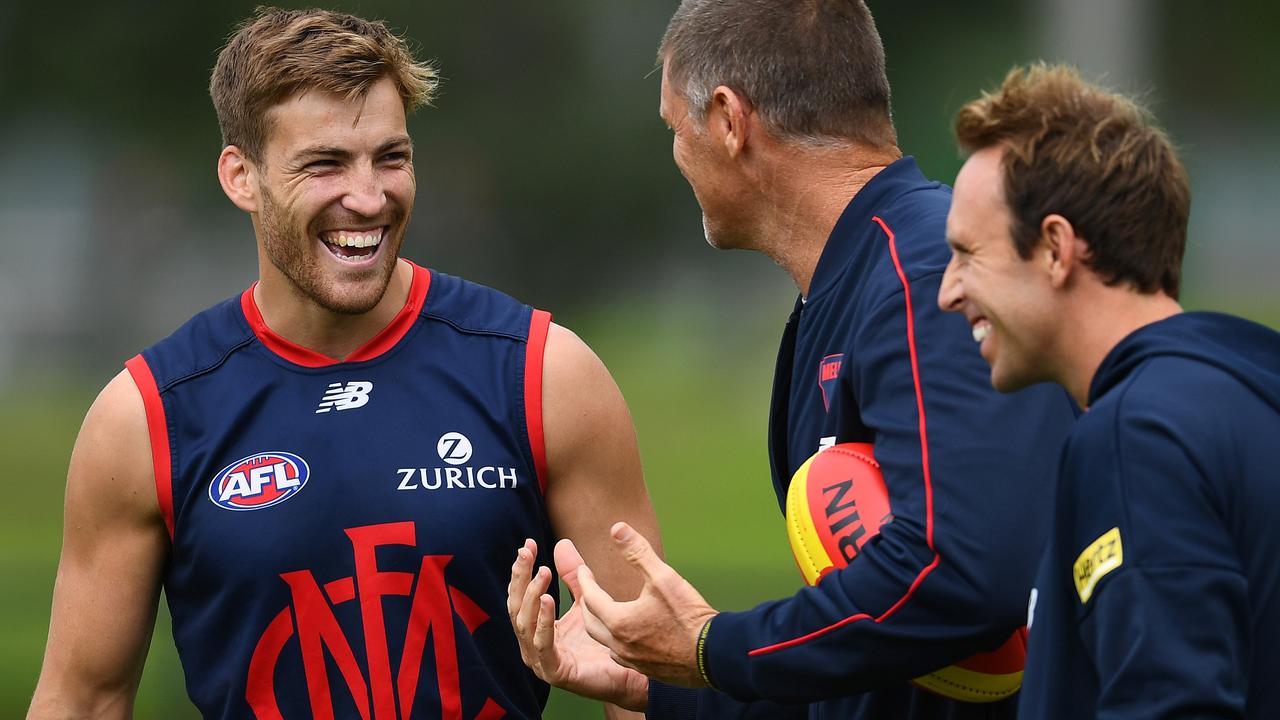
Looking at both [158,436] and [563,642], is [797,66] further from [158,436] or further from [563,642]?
[158,436]

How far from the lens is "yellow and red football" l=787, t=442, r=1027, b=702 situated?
103 inches

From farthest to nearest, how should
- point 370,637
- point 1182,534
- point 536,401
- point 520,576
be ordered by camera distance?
point 536,401, point 370,637, point 520,576, point 1182,534

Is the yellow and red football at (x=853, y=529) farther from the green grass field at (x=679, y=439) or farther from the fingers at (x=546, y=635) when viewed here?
the green grass field at (x=679, y=439)

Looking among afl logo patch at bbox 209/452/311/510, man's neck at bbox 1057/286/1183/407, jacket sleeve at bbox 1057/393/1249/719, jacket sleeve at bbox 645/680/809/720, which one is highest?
afl logo patch at bbox 209/452/311/510

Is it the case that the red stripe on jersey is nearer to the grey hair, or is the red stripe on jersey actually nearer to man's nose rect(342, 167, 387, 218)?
man's nose rect(342, 167, 387, 218)

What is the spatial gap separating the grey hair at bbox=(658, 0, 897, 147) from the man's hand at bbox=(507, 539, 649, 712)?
2.87 feet

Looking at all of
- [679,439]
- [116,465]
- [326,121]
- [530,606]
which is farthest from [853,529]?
[679,439]

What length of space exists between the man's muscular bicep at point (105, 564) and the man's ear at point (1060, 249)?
185 centimetres

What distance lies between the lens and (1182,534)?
73.3 inches

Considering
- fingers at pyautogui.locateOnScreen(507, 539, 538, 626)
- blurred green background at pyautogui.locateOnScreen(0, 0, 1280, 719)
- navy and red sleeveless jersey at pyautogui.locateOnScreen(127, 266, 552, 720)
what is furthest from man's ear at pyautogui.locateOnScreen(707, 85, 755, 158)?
blurred green background at pyautogui.locateOnScreen(0, 0, 1280, 719)

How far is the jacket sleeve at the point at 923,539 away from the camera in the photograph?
238 cm

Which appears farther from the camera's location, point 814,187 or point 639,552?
point 814,187

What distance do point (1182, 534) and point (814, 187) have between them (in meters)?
1.24

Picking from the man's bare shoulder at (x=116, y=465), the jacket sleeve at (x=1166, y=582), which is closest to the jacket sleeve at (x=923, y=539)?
the jacket sleeve at (x=1166, y=582)
